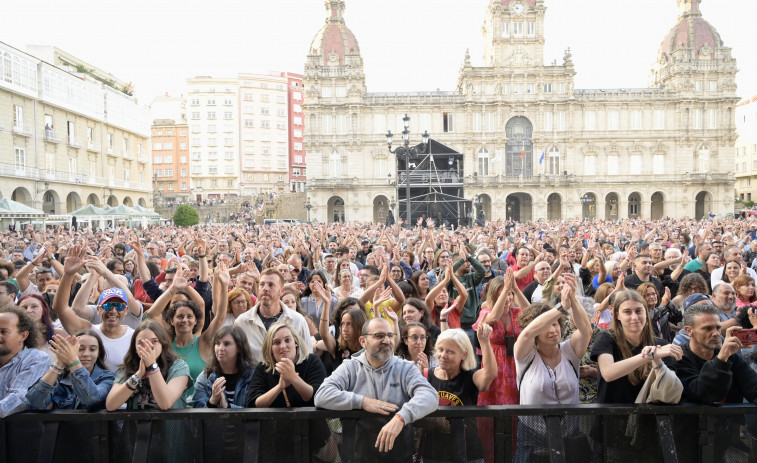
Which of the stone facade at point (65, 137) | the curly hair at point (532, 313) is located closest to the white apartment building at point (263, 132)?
the stone facade at point (65, 137)

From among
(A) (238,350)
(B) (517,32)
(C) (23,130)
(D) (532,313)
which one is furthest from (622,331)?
(B) (517,32)

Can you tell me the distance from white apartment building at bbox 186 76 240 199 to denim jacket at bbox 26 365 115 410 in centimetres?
7940

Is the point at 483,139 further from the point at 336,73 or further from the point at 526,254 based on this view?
the point at 526,254

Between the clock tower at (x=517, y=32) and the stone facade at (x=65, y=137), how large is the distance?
38173mm

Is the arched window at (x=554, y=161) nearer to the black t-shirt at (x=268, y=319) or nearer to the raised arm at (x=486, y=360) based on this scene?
the black t-shirt at (x=268, y=319)

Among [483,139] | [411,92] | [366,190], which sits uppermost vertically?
[411,92]

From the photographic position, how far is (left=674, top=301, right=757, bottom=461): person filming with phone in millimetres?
3820

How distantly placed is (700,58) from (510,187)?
2478cm

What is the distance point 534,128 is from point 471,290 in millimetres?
53690

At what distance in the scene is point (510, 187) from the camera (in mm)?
58000

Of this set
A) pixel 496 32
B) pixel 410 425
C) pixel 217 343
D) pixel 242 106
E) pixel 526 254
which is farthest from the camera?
pixel 242 106

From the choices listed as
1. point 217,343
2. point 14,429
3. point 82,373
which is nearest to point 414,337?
point 217,343

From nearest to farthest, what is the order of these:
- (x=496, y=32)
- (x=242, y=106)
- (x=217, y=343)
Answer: (x=217, y=343)
(x=496, y=32)
(x=242, y=106)

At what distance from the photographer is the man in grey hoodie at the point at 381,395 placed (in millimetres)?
3725
